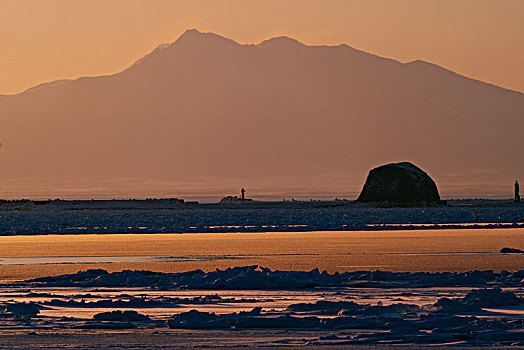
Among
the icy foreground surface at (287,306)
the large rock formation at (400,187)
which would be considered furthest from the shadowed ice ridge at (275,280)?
the large rock formation at (400,187)

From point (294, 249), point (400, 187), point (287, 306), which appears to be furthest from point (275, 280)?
point (400, 187)

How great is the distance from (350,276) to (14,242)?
18.1 m

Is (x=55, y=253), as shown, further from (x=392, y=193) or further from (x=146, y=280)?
(x=392, y=193)

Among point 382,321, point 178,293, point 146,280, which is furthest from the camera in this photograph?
point 146,280

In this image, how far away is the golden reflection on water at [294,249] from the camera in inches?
811

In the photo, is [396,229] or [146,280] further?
[396,229]

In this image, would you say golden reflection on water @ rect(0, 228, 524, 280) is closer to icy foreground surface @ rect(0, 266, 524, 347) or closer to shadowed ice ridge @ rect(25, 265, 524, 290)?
shadowed ice ridge @ rect(25, 265, 524, 290)

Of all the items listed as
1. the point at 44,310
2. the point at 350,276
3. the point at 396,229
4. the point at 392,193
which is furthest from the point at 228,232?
the point at 392,193

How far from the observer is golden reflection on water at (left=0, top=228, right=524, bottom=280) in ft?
67.6

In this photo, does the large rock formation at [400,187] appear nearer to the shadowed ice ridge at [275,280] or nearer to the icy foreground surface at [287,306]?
the shadowed ice ridge at [275,280]

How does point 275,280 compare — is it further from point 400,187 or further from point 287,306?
point 400,187

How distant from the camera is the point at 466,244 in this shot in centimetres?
2775

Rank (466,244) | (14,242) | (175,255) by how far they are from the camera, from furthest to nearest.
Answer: (14,242) < (466,244) < (175,255)

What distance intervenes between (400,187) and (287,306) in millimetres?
79985
